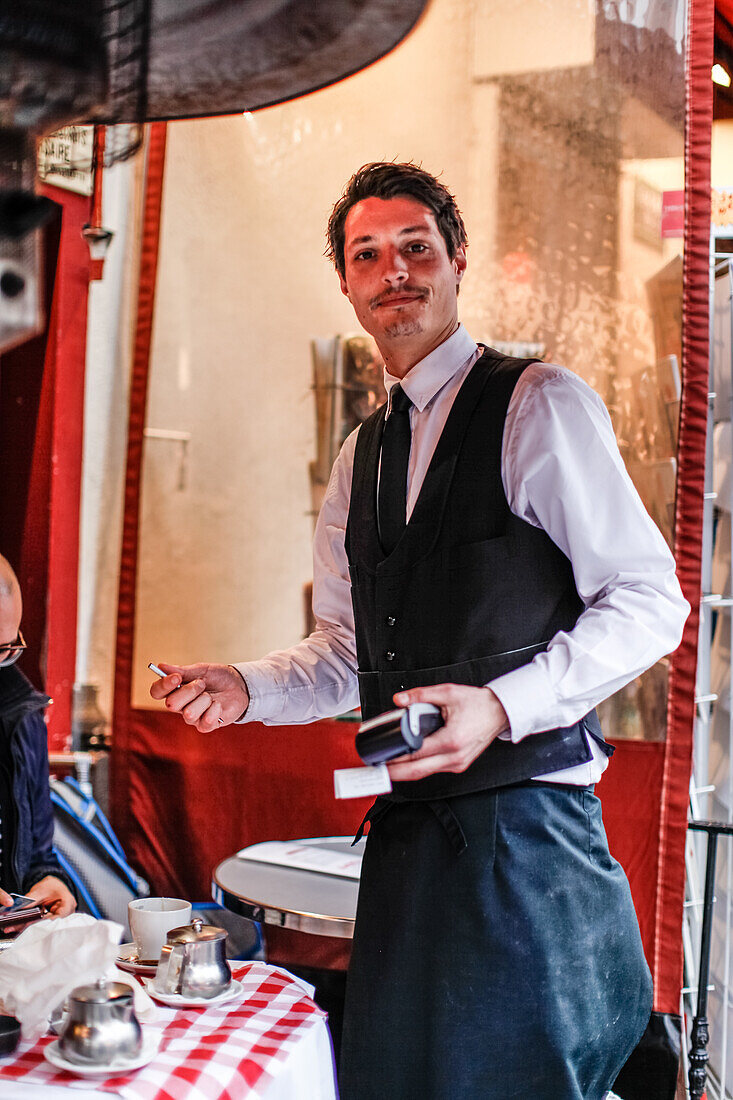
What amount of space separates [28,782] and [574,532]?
1.50 m

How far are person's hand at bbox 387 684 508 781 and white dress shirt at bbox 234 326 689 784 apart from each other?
3 centimetres

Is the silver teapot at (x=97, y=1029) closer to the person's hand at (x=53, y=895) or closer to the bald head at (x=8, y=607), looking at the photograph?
the person's hand at (x=53, y=895)

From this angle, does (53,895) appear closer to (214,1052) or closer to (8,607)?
(8,607)

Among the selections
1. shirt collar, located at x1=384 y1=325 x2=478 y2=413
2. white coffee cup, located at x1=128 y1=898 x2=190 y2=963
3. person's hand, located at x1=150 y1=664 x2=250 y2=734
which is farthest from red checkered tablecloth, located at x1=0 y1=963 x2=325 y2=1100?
shirt collar, located at x1=384 y1=325 x2=478 y2=413

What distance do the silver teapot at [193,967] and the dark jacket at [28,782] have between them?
3.74 feet

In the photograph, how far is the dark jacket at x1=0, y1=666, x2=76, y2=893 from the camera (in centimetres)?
233

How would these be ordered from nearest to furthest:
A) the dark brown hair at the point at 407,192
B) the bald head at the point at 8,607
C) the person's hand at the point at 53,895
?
the dark brown hair at the point at 407,192 < the person's hand at the point at 53,895 < the bald head at the point at 8,607

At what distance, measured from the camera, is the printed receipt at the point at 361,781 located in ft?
3.64

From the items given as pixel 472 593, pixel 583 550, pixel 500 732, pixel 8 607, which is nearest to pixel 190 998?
pixel 500 732

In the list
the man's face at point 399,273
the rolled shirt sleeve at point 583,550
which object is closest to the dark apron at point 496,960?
the rolled shirt sleeve at point 583,550

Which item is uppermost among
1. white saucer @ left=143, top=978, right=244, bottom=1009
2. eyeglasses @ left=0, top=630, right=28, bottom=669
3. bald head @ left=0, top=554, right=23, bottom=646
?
bald head @ left=0, top=554, right=23, bottom=646

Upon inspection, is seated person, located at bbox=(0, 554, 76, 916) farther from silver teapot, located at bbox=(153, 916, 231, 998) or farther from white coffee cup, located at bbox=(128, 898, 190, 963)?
silver teapot, located at bbox=(153, 916, 231, 998)

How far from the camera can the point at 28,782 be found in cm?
239

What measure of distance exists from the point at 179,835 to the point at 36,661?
0.66m
